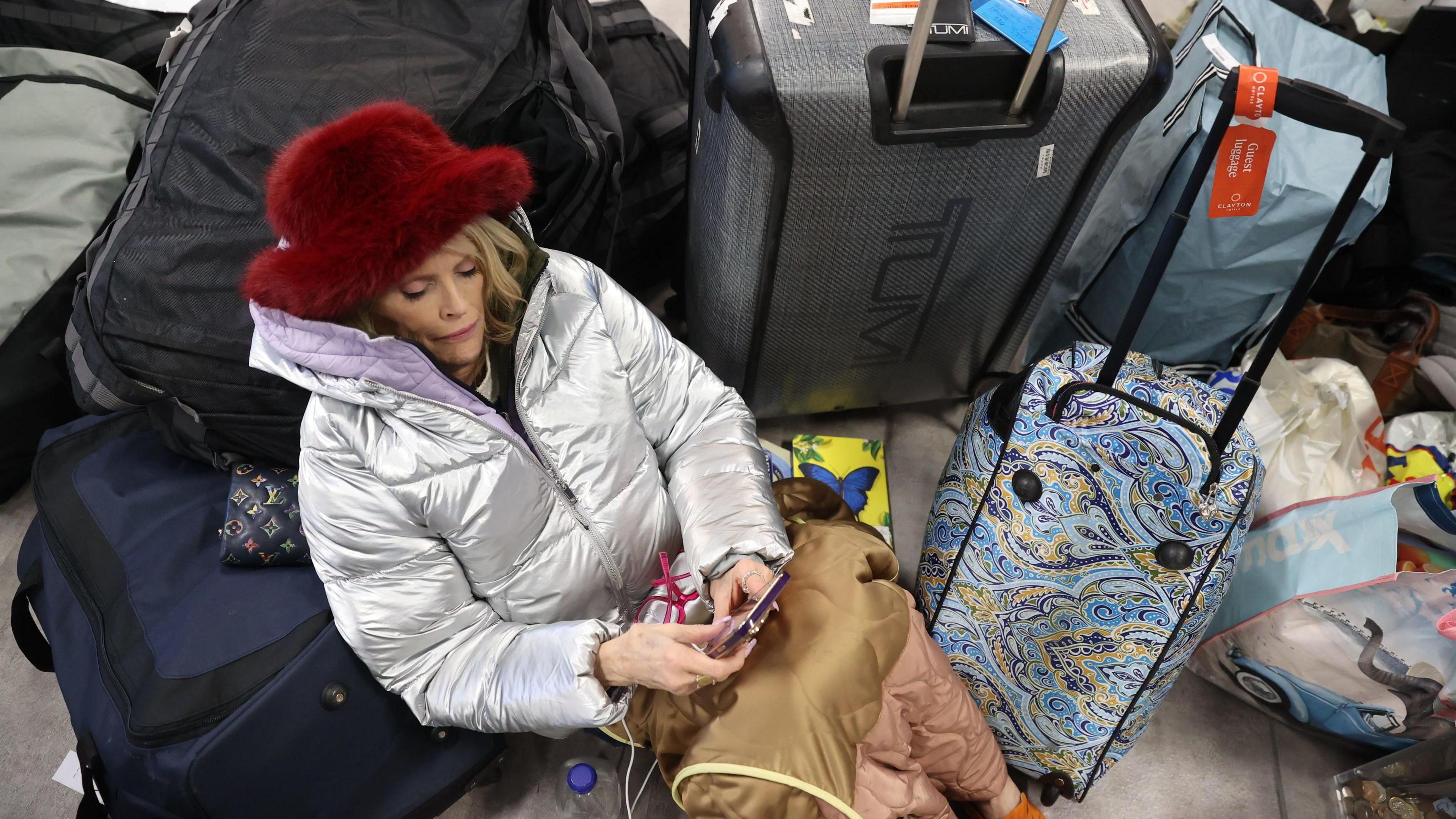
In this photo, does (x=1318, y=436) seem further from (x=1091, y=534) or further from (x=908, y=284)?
(x=908, y=284)

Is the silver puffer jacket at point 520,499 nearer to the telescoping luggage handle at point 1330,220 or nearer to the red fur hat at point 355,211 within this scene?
the red fur hat at point 355,211

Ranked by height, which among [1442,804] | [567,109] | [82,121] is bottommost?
[1442,804]

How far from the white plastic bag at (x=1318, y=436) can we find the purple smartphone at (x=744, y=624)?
2.79 ft

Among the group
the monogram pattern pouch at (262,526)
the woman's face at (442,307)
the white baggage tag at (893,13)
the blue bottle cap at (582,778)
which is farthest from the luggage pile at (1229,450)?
the monogram pattern pouch at (262,526)

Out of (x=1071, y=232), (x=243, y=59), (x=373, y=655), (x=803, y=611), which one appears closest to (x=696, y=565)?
(x=803, y=611)

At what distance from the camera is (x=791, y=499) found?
1.33 meters

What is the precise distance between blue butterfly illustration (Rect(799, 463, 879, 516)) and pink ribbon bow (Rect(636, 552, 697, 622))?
489 mm

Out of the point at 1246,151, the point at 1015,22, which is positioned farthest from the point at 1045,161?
the point at 1246,151

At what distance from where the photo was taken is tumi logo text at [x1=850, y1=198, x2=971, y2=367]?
4.08 ft

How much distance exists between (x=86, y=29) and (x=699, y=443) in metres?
1.41

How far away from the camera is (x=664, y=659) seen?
94 centimetres

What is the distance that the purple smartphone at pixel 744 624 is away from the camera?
92 cm

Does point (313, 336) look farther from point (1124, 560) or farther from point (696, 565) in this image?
point (1124, 560)

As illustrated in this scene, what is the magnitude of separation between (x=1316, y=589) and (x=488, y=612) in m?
1.11
